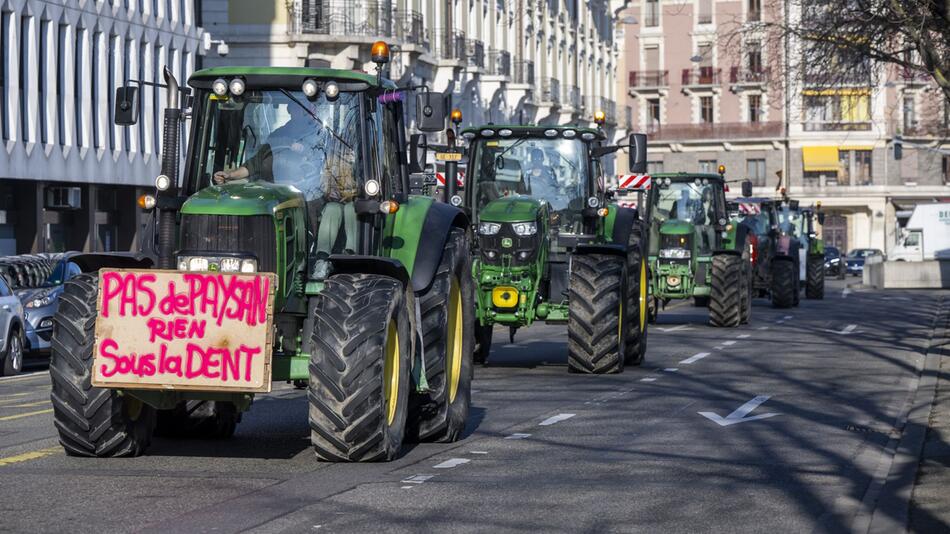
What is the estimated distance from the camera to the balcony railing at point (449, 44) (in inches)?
2299

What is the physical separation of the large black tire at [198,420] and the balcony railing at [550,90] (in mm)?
60836

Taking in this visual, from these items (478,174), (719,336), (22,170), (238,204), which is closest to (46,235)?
(22,170)

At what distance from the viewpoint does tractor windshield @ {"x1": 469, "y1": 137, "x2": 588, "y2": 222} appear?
2170 centimetres

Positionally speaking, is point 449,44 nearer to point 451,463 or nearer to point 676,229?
point 676,229

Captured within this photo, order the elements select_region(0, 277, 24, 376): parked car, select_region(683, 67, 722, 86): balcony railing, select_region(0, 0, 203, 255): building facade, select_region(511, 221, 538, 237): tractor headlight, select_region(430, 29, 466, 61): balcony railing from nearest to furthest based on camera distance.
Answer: select_region(511, 221, 538, 237): tractor headlight, select_region(0, 277, 24, 376): parked car, select_region(0, 0, 203, 255): building facade, select_region(430, 29, 466, 61): balcony railing, select_region(683, 67, 722, 86): balcony railing

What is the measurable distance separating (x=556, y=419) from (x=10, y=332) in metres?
12.2

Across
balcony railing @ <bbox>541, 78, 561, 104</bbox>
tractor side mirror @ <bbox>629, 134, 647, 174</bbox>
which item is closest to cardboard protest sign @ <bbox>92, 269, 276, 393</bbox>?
tractor side mirror @ <bbox>629, 134, 647, 174</bbox>

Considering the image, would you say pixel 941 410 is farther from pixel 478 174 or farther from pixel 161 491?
→ pixel 161 491

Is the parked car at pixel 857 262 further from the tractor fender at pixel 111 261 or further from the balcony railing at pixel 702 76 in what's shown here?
the tractor fender at pixel 111 261

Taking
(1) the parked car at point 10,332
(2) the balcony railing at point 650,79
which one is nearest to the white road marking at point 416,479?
(1) the parked car at point 10,332

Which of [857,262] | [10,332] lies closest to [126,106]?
[10,332]

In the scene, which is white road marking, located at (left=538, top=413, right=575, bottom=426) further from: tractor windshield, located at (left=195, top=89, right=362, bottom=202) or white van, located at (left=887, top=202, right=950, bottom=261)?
white van, located at (left=887, top=202, right=950, bottom=261)

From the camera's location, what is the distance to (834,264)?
83938mm

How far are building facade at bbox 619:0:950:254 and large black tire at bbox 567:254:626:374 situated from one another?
80897 millimetres
